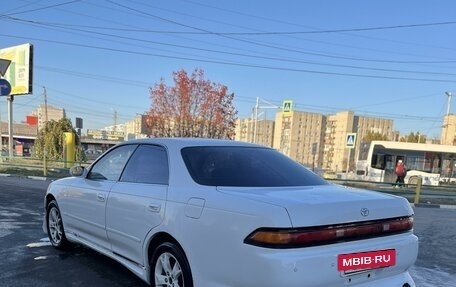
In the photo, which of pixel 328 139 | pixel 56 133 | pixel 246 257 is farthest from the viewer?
pixel 328 139

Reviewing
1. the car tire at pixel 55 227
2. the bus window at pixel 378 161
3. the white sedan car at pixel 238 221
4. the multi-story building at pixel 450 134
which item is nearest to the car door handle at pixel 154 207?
the white sedan car at pixel 238 221

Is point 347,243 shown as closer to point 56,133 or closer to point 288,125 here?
point 56,133

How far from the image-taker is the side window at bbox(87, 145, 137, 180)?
4488mm

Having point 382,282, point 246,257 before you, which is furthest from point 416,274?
point 246,257

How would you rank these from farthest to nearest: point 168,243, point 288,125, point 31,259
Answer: point 288,125, point 31,259, point 168,243

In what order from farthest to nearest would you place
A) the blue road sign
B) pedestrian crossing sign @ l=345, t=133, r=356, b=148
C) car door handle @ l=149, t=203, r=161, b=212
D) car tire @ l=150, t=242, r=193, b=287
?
the blue road sign → pedestrian crossing sign @ l=345, t=133, r=356, b=148 → car door handle @ l=149, t=203, r=161, b=212 → car tire @ l=150, t=242, r=193, b=287

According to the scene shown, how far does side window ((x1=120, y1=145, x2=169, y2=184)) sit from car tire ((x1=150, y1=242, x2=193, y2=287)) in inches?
23.3

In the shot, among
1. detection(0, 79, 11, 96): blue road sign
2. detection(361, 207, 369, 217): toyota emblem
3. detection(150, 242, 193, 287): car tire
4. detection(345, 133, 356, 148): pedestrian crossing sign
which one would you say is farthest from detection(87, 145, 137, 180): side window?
detection(0, 79, 11, 96): blue road sign

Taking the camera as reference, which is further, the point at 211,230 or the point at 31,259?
the point at 31,259

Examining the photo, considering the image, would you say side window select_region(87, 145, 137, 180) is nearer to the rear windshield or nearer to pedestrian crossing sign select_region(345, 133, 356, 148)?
the rear windshield

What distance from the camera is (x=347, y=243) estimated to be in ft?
9.77

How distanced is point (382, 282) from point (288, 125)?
9653 cm

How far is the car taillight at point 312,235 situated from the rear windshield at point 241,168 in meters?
0.78

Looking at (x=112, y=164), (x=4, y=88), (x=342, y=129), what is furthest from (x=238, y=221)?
(x=342, y=129)
